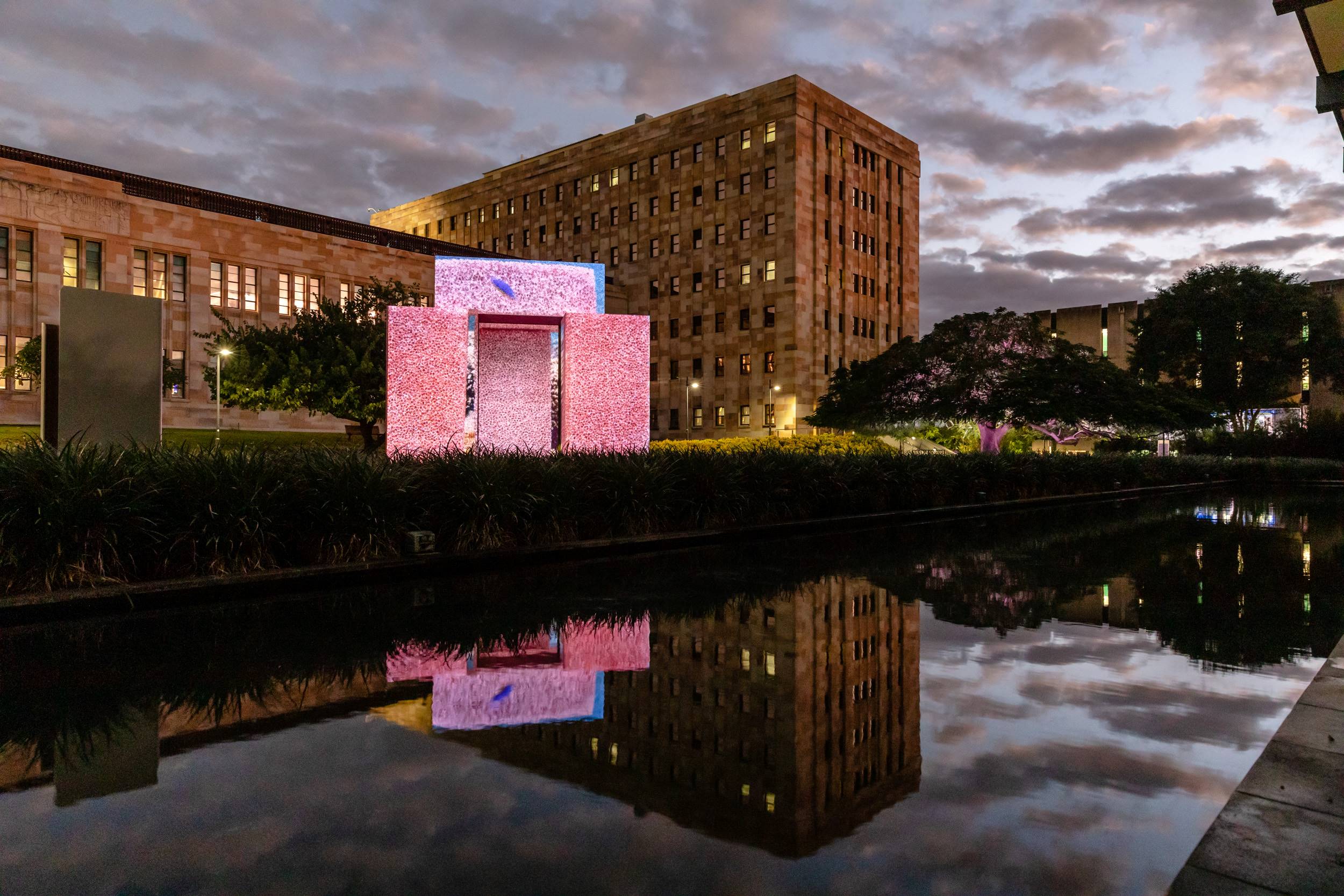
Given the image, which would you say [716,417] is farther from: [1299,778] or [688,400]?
[1299,778]

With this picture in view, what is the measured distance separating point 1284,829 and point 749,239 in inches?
2416

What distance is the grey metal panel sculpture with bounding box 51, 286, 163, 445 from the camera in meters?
12.0

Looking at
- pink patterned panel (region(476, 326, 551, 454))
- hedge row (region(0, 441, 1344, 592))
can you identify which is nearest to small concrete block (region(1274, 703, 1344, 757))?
hedge row (region(0, 441, 1344, 592))

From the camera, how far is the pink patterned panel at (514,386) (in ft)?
65.3

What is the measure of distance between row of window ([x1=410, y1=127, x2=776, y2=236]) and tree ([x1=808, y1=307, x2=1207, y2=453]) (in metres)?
30.1

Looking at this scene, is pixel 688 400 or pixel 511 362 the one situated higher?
pixel 688 400

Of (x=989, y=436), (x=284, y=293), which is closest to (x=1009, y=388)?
(x=989, y=436)

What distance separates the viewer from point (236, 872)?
3.32m

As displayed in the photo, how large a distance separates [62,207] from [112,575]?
139 ft

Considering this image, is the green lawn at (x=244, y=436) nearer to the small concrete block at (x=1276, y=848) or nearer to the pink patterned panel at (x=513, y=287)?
the pink patterned panel at (x=513, y=287)

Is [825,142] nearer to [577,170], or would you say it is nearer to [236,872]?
[577,170]

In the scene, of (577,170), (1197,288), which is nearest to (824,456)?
(1197,288)

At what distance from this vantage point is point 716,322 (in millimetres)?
64812

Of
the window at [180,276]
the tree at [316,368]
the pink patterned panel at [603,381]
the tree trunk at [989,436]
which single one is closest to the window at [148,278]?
the window at [180,276]
